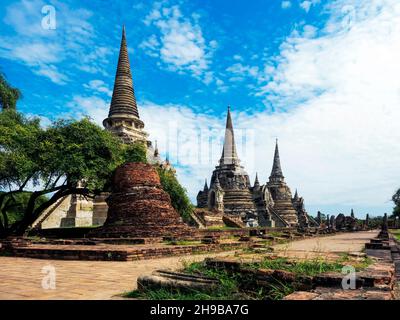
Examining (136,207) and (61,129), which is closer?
(136,207)

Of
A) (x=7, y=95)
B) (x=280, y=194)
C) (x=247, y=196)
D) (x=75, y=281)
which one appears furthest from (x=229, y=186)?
(x=75, y=281)

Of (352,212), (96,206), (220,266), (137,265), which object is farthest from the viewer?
(352,212)

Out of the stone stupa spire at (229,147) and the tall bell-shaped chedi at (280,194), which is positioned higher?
the stone stupa spire at (229,147)

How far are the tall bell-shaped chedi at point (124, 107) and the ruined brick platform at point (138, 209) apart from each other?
2028cm

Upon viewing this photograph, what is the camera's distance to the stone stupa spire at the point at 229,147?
5075 cm

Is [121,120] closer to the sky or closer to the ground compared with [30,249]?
Answer: closer to the sky

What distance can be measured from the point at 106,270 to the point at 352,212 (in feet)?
171

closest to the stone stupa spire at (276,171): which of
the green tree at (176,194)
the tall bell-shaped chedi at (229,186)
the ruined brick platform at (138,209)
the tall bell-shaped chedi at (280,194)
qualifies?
the tall bell-shaped chedi at (280,194)

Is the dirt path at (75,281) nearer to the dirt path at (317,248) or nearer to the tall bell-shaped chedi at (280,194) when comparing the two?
the dirt path at (317,248)

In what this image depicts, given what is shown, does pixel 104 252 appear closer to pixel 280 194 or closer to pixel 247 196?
pixel 247 196

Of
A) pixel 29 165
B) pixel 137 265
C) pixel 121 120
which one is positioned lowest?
pixel 137 265
